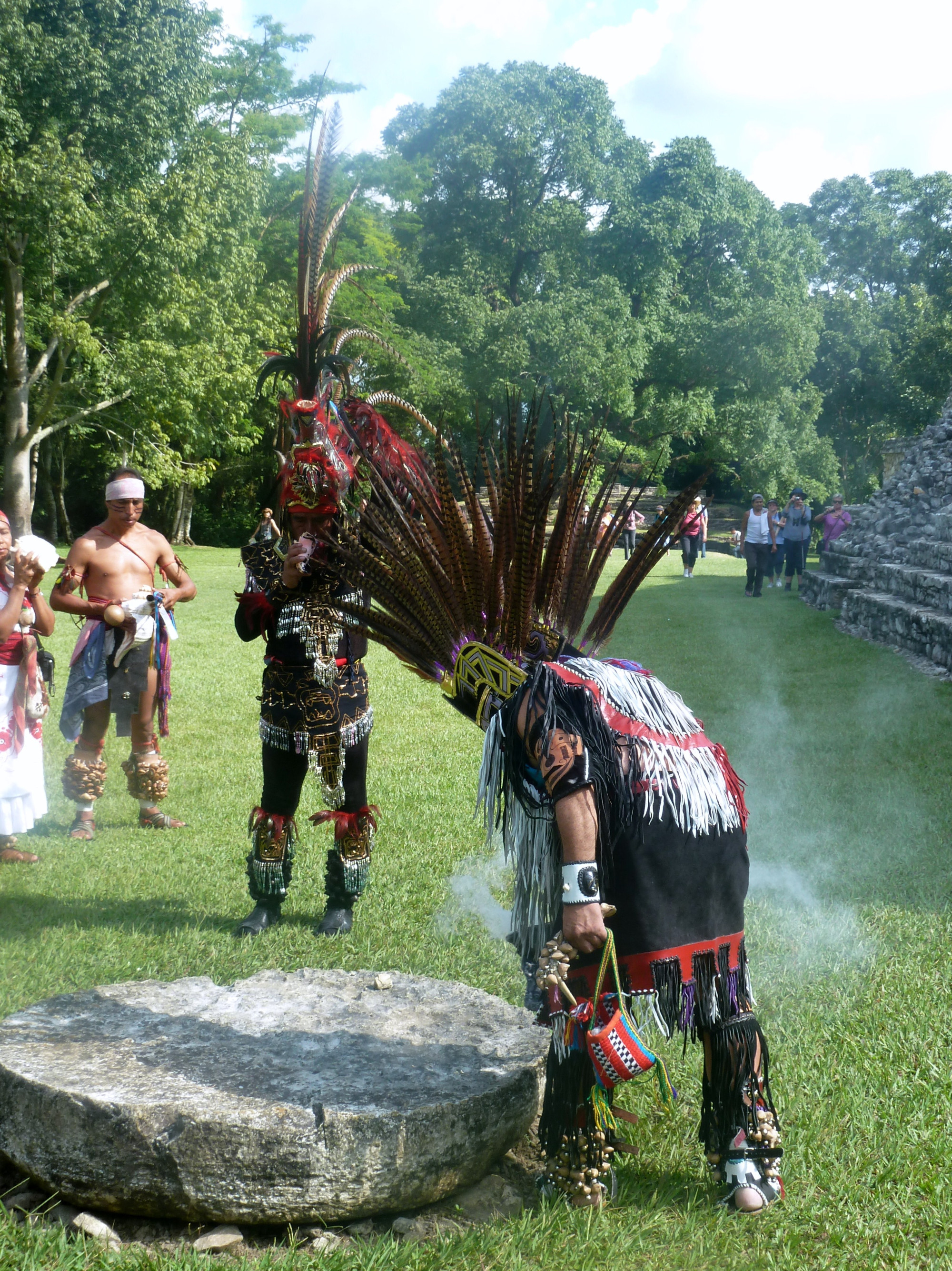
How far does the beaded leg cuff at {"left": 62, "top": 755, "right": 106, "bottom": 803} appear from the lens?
5.98 metres

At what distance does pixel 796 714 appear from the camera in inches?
352

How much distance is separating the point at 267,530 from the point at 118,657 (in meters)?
2.11

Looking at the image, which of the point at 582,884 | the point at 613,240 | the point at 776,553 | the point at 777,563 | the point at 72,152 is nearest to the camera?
the point at 582,884

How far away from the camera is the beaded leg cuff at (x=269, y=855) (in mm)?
4414

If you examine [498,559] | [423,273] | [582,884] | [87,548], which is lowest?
[582,884]

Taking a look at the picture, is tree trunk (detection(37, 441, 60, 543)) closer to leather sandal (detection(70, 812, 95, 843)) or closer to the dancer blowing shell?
leather sandal (detection(70, 812, 95, 843))

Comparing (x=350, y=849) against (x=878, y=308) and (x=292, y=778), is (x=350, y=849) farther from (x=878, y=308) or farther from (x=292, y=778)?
(x=878, y=308)

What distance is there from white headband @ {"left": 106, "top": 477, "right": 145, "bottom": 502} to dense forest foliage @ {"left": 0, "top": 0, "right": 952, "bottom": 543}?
72.2 inches

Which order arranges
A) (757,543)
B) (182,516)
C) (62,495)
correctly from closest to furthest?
(757,543), (62,495), (182,516)

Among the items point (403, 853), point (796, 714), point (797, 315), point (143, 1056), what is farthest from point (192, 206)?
point (797, 315)

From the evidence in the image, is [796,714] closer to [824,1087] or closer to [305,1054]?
[824,1087]

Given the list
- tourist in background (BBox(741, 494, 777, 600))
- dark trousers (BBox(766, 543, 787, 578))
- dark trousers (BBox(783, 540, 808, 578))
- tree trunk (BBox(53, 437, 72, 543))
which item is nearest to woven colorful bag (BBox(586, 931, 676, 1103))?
tourist in background (BBox(741, 494, 777, 600))

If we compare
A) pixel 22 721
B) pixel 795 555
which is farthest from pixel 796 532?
pixel 22 721

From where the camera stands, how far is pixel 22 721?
17.7 feet
